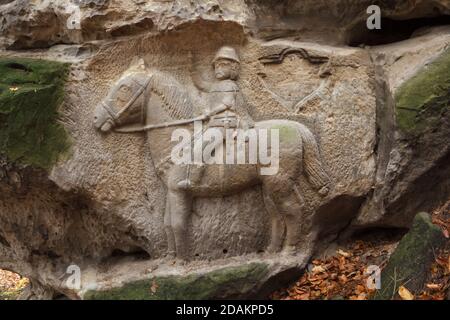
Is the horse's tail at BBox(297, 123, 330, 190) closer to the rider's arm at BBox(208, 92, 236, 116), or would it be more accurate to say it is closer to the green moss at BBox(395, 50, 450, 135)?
the rider's arm at BBox(208, 92, 236, 116)

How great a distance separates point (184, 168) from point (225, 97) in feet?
2.35

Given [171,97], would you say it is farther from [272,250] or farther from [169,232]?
[272,250]

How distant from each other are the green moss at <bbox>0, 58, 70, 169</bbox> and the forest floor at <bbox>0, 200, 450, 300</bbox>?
2296mm

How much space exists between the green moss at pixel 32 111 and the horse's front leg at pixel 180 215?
1011mm

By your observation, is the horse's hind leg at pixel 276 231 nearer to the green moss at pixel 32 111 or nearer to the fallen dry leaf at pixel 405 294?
the fallen dry leaf at pixel 405 294

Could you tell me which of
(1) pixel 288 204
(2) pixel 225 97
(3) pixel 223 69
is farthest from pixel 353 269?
(3) pixel 223 69

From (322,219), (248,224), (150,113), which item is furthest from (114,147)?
(322,219)

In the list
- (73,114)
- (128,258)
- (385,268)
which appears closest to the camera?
(385,268)

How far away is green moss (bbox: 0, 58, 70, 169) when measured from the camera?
4.75 meters

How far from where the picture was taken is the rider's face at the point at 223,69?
514cm

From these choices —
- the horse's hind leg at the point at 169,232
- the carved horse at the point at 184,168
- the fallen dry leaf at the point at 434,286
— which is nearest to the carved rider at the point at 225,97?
the carved horse at the point at 184,168

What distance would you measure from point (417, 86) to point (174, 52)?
2135mm

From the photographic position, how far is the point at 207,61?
5.30 meters

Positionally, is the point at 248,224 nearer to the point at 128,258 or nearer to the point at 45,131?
the point at 128,258
